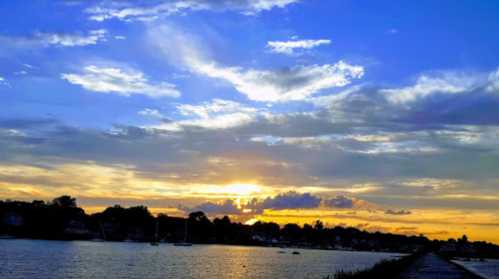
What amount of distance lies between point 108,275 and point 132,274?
4758 millimetres

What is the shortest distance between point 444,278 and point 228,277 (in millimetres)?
33731

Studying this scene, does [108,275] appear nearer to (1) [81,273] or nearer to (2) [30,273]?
(1) [81,273]

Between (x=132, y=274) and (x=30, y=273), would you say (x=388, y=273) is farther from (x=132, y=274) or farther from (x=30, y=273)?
(x=30, y=273)

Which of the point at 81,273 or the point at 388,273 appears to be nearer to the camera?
the point at 388,273

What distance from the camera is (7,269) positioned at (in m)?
93.0

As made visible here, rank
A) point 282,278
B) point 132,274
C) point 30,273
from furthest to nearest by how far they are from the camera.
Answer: point 282,278 → point 132,274 → point 30,273

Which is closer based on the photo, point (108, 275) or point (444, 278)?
point (444, 278)

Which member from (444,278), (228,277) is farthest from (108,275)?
(444,278)

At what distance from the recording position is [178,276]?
96.4 metres

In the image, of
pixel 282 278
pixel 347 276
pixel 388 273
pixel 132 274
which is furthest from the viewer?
pixel 282 278

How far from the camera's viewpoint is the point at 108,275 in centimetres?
9156

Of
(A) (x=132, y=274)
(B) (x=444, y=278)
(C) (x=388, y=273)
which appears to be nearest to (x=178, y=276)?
(A) (x=132, y=274)

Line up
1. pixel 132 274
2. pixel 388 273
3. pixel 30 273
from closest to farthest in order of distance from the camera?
pixel 388 273
pixel 30 273
pixel 132 274

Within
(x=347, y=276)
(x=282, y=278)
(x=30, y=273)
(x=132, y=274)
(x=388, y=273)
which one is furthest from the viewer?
(x=282, y=278)
